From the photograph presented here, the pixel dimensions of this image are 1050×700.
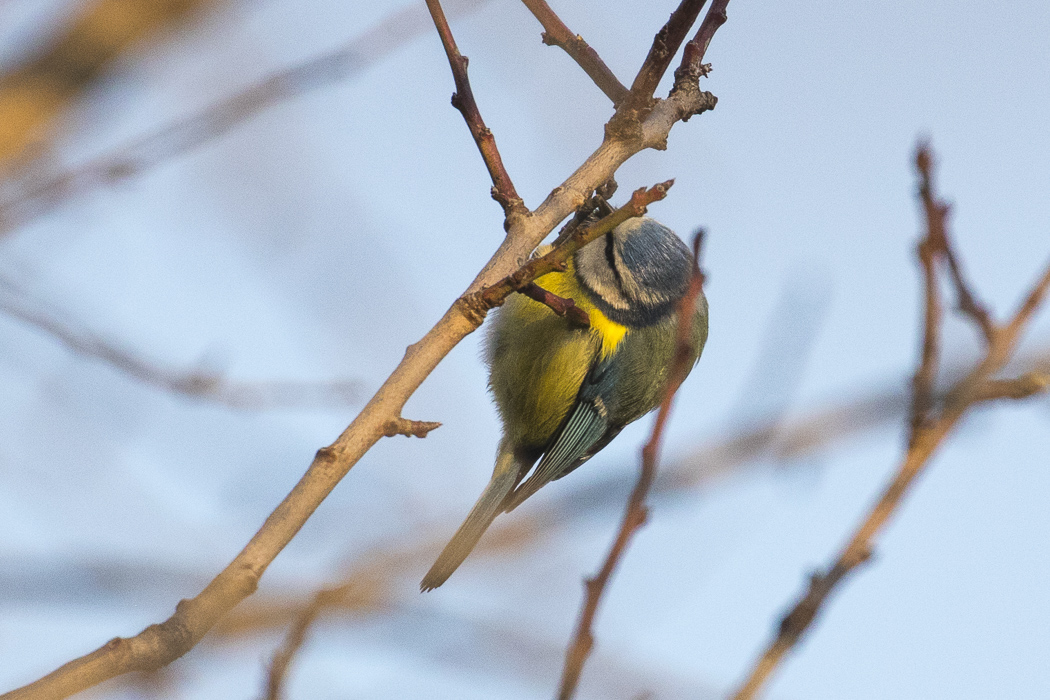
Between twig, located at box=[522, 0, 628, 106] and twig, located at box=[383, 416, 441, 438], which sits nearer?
twig, located at box=[383, 416, 441, 438]

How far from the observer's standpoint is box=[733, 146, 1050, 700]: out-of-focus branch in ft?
2.66

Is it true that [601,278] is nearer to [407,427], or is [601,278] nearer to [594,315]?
[594,315]

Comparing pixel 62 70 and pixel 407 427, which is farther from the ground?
pixel 62 70

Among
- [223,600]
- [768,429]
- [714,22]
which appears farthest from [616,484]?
[714,22]

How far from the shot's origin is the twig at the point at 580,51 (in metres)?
1.97

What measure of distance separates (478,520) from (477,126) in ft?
4.52

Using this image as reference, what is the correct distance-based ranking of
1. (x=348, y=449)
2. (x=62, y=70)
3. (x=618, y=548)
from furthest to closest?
(x=62, y=70) → (x=348, y=449) → (x=618, y=548)

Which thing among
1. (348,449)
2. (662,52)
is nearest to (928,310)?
(348,449)

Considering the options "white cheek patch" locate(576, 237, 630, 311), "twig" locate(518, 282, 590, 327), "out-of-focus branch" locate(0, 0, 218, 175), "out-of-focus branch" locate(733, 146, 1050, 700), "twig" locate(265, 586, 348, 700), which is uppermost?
"out-of-focus branch" locate(0, 0, 218, 175)

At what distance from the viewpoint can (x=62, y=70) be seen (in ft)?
7.73

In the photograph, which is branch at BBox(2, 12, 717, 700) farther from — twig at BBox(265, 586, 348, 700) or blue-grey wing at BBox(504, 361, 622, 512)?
blue-grey wing at BBox(504, 361, 622, 512)

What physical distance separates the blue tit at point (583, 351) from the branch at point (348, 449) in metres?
0.99

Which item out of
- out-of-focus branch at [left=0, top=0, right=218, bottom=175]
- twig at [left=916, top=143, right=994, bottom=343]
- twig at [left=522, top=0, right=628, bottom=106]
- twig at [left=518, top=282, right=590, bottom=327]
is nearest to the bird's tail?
twig at [left=518, top=282, right=590, bottom=327]

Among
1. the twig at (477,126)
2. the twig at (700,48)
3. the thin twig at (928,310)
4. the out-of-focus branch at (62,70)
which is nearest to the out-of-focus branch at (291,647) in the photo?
the thin twig at (928,310)
